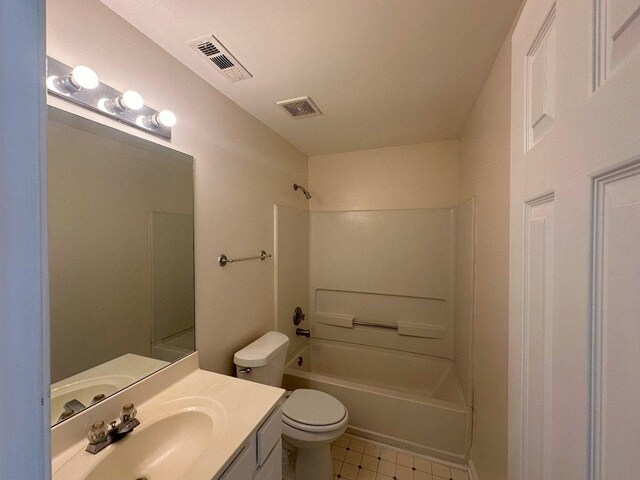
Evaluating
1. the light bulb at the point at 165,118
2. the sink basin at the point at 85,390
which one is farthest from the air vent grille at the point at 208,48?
the sink basin at the point at 85,390

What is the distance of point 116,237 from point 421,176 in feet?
7.48

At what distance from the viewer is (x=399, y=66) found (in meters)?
1.25

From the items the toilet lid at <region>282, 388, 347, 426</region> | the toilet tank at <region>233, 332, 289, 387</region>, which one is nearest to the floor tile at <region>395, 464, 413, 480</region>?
the toilet lid at <region>282, 388, 347, 426</region>

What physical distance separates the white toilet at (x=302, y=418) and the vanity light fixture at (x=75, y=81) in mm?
1352

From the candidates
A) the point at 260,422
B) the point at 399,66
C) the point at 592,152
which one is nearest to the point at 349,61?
the point at 399,66

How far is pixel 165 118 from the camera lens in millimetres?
1060

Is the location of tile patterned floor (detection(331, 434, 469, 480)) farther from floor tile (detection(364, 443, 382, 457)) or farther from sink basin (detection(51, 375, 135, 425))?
sink basin (detection(51, 375, 135, 425))

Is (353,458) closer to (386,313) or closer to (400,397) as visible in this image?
(400,397)

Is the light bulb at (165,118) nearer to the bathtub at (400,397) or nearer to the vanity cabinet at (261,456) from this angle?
the vanity cabinet at (261,456)

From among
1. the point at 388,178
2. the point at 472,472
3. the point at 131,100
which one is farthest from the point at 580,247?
the point at 388,178

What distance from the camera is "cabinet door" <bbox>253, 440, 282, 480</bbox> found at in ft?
3.02

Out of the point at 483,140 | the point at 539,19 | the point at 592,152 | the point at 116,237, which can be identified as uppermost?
the point at 483,140

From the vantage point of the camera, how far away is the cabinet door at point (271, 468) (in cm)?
92

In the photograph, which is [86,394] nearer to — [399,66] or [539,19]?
[539,19]
